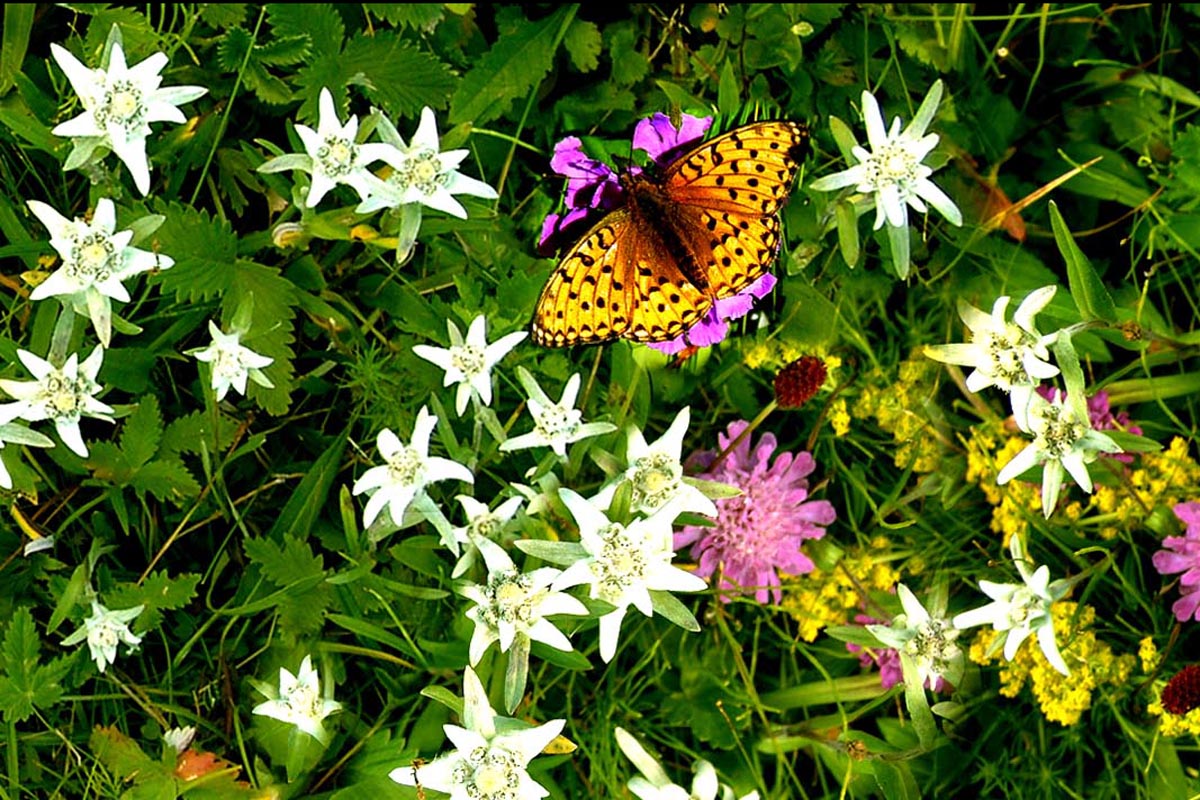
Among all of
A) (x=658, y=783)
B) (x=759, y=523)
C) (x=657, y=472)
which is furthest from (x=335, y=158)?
(x=658, y=783)

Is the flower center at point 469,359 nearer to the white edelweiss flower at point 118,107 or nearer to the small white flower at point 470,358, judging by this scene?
the small white flower at point 470,358

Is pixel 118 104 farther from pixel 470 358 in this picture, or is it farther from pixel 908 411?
pixel 908 411

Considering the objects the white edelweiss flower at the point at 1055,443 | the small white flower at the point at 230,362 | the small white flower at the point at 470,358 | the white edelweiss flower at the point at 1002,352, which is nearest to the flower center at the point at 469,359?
the small white flower at the point at 470,358

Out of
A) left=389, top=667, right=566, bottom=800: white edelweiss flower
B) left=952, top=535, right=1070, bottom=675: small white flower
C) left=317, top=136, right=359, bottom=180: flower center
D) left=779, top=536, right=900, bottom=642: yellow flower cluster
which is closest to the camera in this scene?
left=389, top=667, right=566, bottom=800: white edelweiss flower

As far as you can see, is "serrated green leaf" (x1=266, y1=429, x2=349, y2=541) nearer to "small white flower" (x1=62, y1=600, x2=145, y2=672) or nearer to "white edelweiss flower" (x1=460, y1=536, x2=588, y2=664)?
"small white flower" (x1=62, y1=600, x2=145, y2=672)

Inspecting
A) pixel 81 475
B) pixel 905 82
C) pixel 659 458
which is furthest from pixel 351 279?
pixel 905 82

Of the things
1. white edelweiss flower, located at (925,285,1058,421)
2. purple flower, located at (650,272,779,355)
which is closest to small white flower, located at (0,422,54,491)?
purple flower, located at (650,272,779,355)
